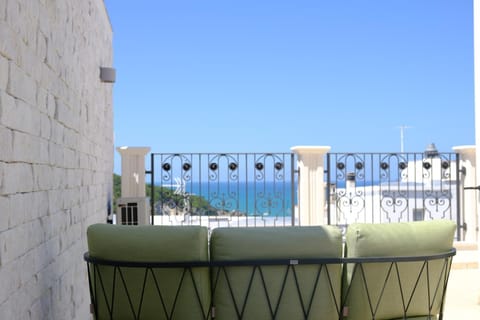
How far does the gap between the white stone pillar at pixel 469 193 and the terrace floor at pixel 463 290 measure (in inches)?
25.7

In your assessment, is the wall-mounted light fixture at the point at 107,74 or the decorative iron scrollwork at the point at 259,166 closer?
the wall-mounted light fixture at the point at 107,74

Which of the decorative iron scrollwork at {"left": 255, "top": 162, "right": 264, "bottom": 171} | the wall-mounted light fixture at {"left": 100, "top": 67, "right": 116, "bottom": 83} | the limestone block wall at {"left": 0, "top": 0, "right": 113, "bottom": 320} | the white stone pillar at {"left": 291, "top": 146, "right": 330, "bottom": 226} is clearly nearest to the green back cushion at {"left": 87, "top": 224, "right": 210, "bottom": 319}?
the limestone block wall at {"left": 0, "top": 0, "right": 113, "bottom": 320}

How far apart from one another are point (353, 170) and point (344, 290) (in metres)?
5.32

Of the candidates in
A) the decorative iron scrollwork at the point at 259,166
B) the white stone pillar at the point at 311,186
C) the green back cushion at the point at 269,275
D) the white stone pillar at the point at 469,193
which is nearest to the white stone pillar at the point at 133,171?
the decorative iron scrollwork at the point at 259,166

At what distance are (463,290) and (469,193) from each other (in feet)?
8.19

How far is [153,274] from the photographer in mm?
2113

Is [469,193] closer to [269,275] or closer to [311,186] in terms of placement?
[311,186]

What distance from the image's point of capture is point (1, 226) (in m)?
1.84

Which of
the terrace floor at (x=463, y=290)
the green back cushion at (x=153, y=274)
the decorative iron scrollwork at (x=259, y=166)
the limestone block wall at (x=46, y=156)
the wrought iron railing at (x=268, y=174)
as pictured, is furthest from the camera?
the decorative iron scrollwork at (x=259, y=166)

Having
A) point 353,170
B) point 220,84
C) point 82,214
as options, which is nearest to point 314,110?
point 220,84

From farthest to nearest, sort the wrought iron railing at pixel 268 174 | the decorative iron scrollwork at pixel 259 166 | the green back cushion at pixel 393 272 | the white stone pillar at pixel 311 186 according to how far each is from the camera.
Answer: the decorative iron scrollwork at pixel 259 166 → the wrought iron railing at pixel 268 174 → the white stone pillar at pixel 311 186 → the green back cushion at pixel 393 272

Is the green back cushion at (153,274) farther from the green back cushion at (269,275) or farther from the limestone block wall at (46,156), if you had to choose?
the limestone block wall at (46,156)

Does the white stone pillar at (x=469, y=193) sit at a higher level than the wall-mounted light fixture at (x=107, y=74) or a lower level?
lower

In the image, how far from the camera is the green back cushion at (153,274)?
2100 millimetres
